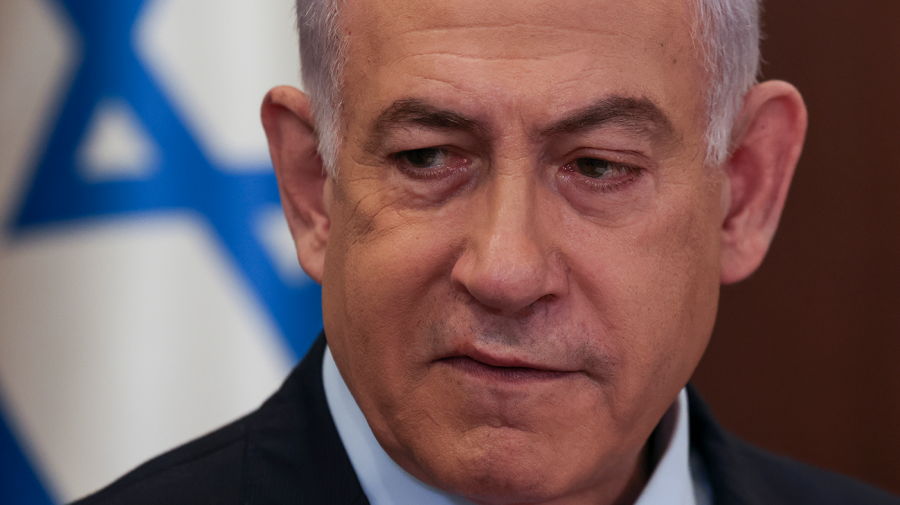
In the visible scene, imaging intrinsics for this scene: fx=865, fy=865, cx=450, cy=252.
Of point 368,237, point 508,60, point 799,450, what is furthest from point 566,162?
point 799,450

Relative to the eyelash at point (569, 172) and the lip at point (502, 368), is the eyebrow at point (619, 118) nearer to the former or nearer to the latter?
the eyelash at point (569, 172)

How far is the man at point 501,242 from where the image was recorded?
52.0 inches

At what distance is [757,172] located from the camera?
170 centimetres

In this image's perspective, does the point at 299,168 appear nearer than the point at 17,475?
Yes

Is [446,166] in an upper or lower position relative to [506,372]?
upper

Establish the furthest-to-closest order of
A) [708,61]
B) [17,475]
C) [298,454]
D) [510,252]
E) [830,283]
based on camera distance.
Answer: [830,283], [17,475], [298,454], [708,61], [510,252]

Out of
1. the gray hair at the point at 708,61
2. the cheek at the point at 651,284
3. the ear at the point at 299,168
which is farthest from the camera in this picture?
the ear at the point at 299,168

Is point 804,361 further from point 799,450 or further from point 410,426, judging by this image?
point 410,426

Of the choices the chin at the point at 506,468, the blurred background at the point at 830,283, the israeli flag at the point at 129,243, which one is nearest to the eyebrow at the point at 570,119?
the chin at the point at 506,468

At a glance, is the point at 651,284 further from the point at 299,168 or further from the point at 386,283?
the point at 299,168

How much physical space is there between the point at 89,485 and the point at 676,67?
2213mm

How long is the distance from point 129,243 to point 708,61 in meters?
1.98

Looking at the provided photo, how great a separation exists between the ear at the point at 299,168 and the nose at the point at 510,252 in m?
0.42

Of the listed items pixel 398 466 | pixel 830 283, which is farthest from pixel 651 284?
pixel 830 283
